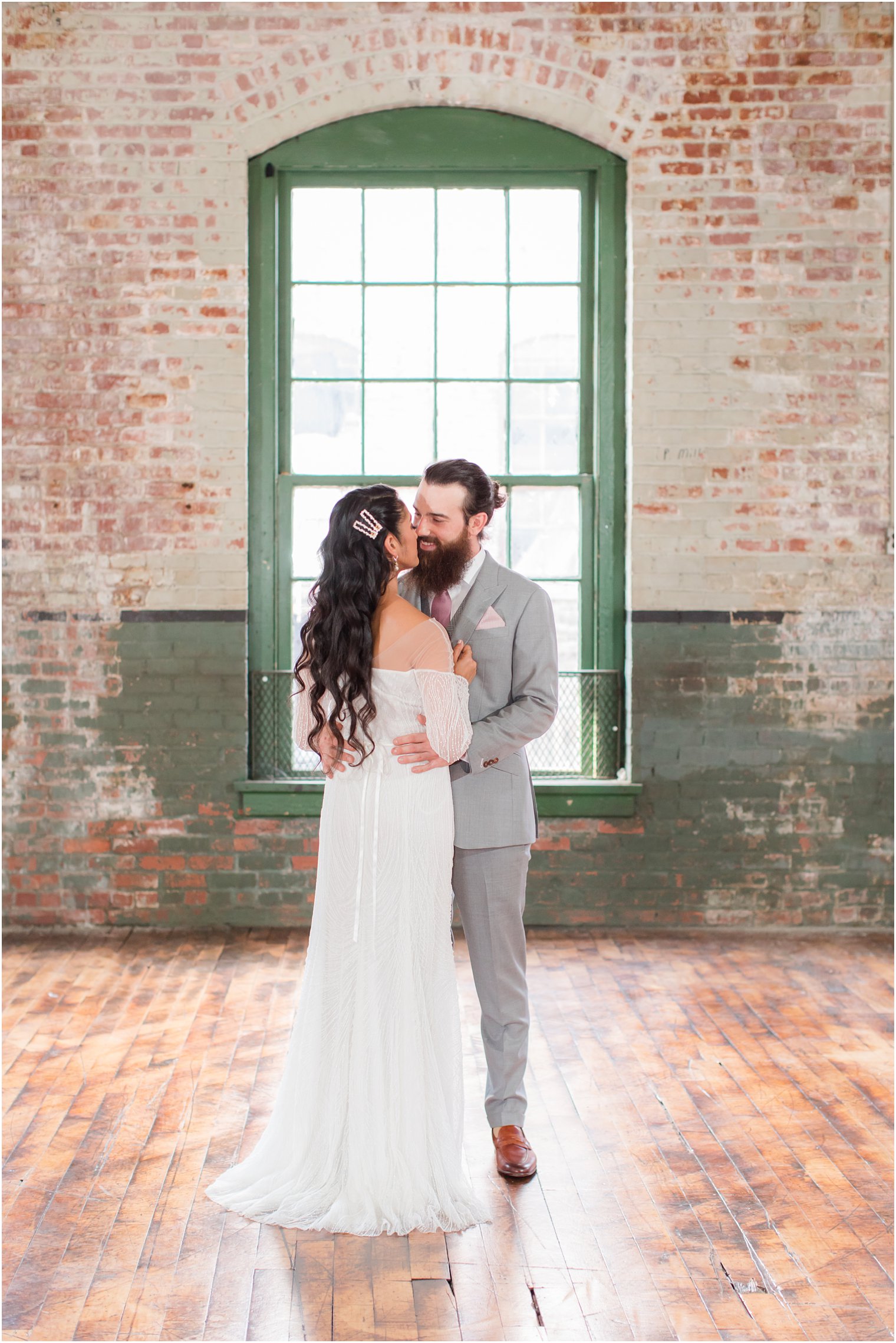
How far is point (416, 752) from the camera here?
8.89ft

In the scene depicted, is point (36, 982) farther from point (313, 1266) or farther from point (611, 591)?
point (611, 591)

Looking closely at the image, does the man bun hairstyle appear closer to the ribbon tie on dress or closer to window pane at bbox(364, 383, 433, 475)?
the ribbon tie on dress

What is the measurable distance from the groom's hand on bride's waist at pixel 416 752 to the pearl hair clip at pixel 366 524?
0.44 m

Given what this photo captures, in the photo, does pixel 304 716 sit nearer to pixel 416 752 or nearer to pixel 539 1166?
pixel 416 752

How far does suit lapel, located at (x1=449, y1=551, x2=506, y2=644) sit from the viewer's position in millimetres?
3043

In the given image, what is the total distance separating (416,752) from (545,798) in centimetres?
260

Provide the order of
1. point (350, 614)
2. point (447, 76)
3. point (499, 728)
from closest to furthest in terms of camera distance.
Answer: point (350, 614)
point (499, 728)
point (447, 76)

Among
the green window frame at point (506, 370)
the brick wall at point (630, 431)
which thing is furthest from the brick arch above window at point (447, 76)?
the green window frame at point (506, 370)

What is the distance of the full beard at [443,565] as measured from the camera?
305 cm

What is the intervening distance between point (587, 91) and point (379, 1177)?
4518 millimetres

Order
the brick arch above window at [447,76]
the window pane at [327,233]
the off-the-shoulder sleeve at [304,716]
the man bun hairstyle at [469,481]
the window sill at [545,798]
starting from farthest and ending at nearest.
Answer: the window pane at [327,233] → the window sill at [545,798] → the brick arch above window at [447,76] → the man bun hairstyle at [469,481] → the off-the-shoulder sleeve at [304,716]

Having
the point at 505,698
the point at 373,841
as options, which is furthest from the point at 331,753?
the point at 505,698

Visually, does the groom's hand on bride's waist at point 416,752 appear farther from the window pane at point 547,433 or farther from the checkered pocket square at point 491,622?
the window pane at point 547,433

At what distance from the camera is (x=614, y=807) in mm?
5246
